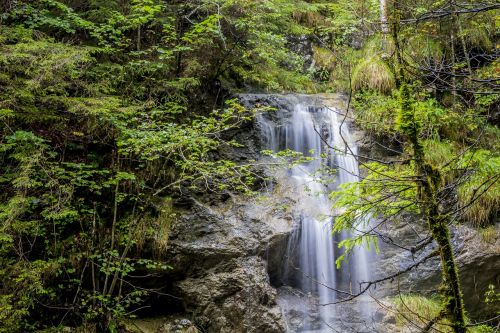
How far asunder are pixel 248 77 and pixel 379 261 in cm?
490

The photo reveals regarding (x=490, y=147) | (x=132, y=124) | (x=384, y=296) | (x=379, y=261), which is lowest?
(x=384, y=296)

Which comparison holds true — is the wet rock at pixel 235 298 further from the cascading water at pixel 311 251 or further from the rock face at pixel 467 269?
the rock face at pixel 467 269

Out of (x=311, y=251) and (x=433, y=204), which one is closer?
(x=433, y=204)

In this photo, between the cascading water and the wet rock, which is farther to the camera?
the cascading water

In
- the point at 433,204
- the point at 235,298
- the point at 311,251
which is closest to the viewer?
the point at 433,204

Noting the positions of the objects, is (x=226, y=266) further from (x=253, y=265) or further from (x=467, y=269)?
(x=467, y=269)

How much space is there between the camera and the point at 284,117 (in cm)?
855

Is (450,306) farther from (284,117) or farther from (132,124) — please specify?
(284,117)

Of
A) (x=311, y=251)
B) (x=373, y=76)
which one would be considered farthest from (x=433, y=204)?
(x=373, y=76)

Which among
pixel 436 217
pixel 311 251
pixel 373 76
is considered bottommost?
pixel 311 251

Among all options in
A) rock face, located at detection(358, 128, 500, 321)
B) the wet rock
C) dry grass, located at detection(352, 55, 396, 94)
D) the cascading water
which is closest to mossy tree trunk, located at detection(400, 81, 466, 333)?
the cascading water

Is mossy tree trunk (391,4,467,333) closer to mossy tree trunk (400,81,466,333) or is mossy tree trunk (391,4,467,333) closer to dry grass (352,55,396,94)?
mossy tree trunk (400,81,466,333)

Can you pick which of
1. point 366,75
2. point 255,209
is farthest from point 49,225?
point 366,75

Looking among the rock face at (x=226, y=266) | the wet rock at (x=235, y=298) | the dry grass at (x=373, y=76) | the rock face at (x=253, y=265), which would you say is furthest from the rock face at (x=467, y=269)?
the dry grass at (x=373, y=76)
